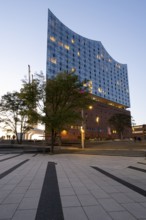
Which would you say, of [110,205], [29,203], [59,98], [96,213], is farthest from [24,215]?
[59,98]

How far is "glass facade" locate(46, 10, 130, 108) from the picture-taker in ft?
290

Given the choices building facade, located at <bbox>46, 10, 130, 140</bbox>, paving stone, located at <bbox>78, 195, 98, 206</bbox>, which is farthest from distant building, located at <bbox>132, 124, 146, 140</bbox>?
paving stone, located at <bbox>78, 195, 98, 206</bbox>

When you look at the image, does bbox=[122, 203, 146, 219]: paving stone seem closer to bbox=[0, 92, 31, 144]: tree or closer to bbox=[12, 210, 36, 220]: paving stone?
bbox=[12, 210, 36, 220]: paving stone

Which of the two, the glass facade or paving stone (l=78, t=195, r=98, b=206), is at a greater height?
the glass facade

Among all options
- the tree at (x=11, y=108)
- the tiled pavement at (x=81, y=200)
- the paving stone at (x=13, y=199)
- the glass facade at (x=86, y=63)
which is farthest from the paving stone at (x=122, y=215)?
the glass facade at (x=86, y=63)

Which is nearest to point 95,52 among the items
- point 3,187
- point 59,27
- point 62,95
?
point 59,27

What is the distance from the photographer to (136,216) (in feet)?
15.4

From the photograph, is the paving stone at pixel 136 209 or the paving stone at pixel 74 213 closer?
the paving stone at pixel 74 213

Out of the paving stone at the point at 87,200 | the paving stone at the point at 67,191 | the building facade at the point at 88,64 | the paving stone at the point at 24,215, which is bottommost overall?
the paving stone at the point at 67,191

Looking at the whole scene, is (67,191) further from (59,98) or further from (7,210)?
(59,98)

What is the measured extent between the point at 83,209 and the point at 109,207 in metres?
0.81

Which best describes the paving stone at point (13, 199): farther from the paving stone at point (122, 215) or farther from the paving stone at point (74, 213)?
the paving stone at point (122, 215)

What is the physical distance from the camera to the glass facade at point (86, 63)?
290 feet

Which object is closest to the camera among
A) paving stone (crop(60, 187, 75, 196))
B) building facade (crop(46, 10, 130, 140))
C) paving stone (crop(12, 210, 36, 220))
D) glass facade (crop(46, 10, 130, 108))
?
paving stone (crop(12, 210, 36, 220))
